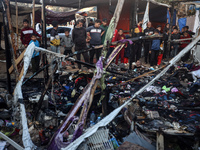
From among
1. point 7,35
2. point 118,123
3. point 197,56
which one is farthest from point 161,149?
point 197,56

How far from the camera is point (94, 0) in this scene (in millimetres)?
10352

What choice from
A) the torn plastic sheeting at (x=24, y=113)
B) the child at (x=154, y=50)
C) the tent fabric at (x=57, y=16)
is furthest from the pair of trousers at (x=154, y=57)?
the torn plastic sheeting at (x=24, y=113)

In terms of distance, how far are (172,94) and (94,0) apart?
7.37 meters

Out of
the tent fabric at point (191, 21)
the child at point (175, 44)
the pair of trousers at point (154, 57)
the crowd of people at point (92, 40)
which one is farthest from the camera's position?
the tent fabric at point (191, 21)

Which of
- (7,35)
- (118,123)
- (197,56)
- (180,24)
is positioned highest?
(180,24)

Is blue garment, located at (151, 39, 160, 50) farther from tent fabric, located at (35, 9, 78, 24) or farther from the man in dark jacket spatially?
tent fabric, located at (35, 9, 78, 24)

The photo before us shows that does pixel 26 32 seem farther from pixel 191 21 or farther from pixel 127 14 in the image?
pixel 191 21

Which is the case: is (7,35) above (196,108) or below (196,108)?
above

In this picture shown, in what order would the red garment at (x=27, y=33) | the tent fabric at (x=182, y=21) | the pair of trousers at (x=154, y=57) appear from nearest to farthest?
the red garment at (x=27, y=33), the pair of trousers at (x=154, y=57), the tent fabric at (x=182, y=21)

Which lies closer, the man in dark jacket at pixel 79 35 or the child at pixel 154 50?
the man in dark jacket at pixel 79 35

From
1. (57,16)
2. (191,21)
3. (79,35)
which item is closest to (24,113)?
(79,35)

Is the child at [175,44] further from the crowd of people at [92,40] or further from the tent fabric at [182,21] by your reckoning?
the tent fabric at [182,21]

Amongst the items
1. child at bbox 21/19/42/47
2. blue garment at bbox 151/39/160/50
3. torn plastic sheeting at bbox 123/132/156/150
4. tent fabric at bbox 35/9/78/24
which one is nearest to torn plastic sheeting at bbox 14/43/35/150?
torn plastic sheeting at bbox 123/132/156/150

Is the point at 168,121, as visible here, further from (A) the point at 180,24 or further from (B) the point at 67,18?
(A) the point at 180,24
